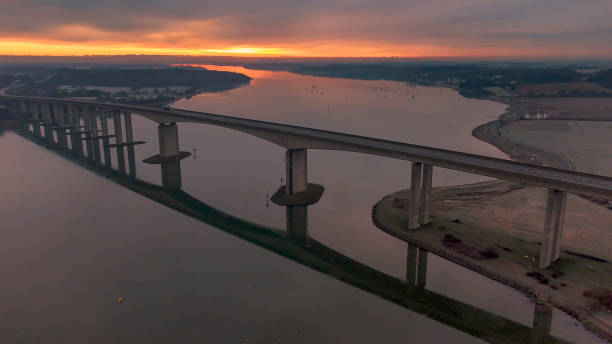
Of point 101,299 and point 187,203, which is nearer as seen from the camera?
point 101,299

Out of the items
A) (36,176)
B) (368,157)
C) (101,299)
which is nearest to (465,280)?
(101,299)

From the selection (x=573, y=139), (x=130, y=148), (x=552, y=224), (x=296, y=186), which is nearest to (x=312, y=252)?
(x=296, y=186)

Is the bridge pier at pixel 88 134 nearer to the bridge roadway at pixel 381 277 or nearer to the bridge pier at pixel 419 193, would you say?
the bridge roadway at pixel 381 277

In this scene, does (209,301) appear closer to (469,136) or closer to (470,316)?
(470,316)

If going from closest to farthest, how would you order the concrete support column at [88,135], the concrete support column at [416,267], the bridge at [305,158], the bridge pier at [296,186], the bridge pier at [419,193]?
the bridge at [305,158] < the concrete support column at [416,267] < the bridge pier at [419,193] < the bridge pier at [296,186] < the concrete support column at [88,135]

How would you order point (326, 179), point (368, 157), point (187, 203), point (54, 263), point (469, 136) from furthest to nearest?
point (469, 136) < point (368, 157) < point (326, 179) < point (187, 203) < point (54, 263)

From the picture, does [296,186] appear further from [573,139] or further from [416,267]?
[573,139]

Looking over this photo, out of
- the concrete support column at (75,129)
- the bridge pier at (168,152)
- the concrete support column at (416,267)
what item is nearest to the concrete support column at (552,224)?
the concrete support column at (416,267)
